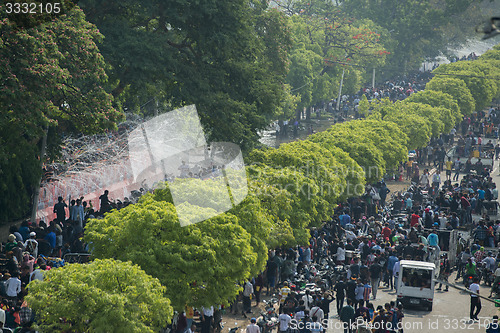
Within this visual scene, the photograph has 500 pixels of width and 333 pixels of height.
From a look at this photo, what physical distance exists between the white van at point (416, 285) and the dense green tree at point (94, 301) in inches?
422

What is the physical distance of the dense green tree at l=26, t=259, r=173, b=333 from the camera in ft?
48.5

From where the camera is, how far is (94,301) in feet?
49.0

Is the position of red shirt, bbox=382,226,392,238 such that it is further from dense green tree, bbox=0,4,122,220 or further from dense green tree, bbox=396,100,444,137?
dense green tree, bbox=396,100,444,137

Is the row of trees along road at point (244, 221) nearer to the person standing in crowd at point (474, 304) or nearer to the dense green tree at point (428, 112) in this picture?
the person standing in crowd at point (474, 304)

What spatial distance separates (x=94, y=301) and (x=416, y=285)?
1256 centimetres

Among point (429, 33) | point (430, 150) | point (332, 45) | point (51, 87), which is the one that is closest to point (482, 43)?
point (429, 33)

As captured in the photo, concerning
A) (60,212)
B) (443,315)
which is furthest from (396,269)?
(60,212)

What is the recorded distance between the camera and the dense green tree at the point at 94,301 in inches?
582

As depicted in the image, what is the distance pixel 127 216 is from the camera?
19.1 m

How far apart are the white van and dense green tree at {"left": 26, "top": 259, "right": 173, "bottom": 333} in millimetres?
10713

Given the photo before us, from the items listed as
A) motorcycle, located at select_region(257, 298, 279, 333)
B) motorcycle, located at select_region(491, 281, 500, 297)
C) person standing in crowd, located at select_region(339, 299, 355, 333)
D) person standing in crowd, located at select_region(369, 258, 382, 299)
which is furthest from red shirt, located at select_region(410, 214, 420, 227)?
person standing in crowd, located at select_region(339, 299, 355, 333)

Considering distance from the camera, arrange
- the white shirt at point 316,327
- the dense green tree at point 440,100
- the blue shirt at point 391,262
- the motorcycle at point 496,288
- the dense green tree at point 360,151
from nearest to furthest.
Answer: the white shirt at point 316,327, the motorcycle at point 496,288, the blue shirt at point 391,262, the dense green tree at point 360,151, the dense green tree at point 440,100

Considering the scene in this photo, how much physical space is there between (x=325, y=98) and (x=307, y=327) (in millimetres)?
47165

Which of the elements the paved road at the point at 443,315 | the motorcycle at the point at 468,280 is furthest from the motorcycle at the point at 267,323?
the motorcycle at the point at 468,280
